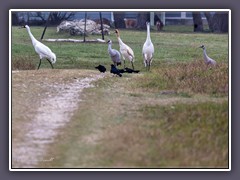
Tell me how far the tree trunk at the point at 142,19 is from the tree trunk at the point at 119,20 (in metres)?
0.10

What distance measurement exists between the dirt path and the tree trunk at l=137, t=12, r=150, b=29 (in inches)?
17.8

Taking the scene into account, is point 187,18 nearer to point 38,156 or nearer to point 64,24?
point 64,24

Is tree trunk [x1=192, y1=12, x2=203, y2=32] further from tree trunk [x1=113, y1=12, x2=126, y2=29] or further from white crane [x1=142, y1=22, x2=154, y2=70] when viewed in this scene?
tree trunk [x1=113, y1=12, x2=126, y2=29]

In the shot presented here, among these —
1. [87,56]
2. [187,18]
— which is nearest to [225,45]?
[187,18]

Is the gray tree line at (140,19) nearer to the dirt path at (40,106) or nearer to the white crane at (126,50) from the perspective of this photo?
the white crane at (126,50)

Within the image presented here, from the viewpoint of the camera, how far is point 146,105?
535 cm

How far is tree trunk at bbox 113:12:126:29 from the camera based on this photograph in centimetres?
546

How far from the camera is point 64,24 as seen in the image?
5551mm

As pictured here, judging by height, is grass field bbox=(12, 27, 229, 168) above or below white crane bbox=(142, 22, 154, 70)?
below

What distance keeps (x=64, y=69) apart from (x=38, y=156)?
761mm

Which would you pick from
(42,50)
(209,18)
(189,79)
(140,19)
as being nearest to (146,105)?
(189,79)

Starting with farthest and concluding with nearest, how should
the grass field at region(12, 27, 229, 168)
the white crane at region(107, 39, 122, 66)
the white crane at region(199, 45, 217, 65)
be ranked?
the white crane at region(107, 39, 122, 66)
the white crane at region(199, 45, 217, 65)
the grass field at region(12, 27, 229, 168)

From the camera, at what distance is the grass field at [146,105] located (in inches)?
202

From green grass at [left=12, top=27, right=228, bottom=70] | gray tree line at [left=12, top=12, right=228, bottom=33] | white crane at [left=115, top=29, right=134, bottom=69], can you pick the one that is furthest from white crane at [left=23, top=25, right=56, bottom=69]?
white crane at [left=115, top=29, right=134, bottom=69]
